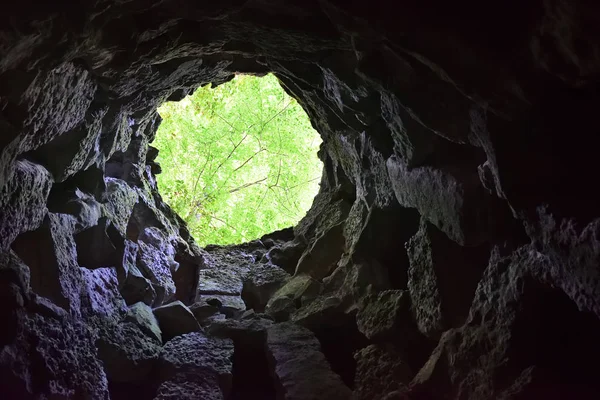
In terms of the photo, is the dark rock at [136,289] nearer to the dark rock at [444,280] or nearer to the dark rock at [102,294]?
the dark rock at [102,294]

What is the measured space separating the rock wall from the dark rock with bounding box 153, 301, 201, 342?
17mm

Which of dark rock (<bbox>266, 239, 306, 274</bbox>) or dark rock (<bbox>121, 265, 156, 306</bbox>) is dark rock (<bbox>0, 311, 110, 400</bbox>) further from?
dark rock (<bbox>266, 239, 306, 274</bbox>)

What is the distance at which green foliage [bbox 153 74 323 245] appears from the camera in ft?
36.3

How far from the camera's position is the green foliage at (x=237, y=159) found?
11.1m

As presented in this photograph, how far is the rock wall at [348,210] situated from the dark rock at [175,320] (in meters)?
0.02

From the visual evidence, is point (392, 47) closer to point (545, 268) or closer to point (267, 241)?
point (545, 268)

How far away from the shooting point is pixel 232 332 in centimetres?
397

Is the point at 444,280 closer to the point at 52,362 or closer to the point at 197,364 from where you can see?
the point at 197,364

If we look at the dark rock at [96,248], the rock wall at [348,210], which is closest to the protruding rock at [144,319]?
the rock wall at [348,210]

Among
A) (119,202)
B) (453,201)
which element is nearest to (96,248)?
(119,202)

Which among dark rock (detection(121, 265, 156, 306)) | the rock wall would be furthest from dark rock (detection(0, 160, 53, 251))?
dark rock (detection(121, 265, 156, 306))

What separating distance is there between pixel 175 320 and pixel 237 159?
7.88m

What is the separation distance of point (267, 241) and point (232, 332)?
3.13 metres

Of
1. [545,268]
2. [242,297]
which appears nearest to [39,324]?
[545,268]
